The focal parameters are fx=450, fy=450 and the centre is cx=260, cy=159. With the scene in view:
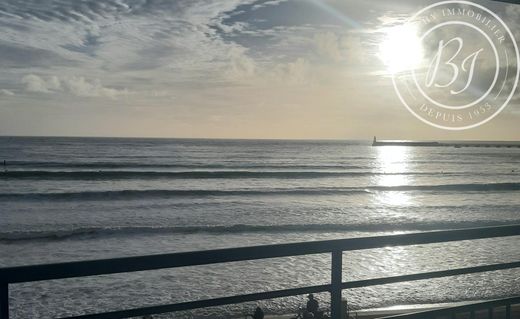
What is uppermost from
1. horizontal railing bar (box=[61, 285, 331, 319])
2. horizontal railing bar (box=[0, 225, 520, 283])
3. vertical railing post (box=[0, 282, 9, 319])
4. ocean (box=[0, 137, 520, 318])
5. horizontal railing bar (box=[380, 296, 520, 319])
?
horizontal railing bar (box=[0, 225, 520, 283])

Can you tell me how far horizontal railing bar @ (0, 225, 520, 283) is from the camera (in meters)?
1.35

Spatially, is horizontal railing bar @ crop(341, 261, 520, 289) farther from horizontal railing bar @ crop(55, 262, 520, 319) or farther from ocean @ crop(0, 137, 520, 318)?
ocean @ crop(0, 137, 520, 318)

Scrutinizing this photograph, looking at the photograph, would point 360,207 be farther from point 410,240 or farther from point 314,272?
point 410,240

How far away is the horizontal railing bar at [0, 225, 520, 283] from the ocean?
18.6ft

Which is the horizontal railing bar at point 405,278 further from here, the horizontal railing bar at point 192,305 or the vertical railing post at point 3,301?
the vertical railing post at point 3,301

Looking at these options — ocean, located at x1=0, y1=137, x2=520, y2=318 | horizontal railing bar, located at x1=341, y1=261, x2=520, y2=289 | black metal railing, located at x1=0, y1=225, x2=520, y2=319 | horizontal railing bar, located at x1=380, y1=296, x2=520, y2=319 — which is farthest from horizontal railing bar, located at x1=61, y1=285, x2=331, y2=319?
ocean, located at x1=0, y1=137, x2=520, y2=318

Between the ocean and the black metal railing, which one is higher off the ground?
the black metal railing

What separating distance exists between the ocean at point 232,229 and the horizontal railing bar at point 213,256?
5.66 metres

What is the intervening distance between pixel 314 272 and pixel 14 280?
8.65 meters

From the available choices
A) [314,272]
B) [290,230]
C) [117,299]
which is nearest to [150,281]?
[117,299]

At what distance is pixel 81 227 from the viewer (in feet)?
50.7

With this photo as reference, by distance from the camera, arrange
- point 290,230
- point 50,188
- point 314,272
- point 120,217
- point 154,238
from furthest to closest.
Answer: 1. point 50,188
2. point 120,217
3. point 290,230
4. point 154,238
5. point 314,272

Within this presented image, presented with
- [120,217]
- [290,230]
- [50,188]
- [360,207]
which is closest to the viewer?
[290,230]

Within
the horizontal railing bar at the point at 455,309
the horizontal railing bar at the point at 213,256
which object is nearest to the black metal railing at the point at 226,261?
the horizontal railing bar at the point at 213,256
